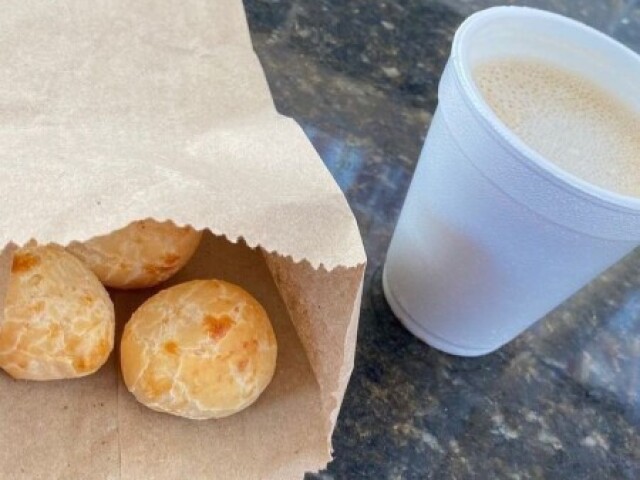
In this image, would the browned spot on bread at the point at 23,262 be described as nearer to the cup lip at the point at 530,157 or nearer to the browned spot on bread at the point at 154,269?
the browned spot on bread at the point at 154,269

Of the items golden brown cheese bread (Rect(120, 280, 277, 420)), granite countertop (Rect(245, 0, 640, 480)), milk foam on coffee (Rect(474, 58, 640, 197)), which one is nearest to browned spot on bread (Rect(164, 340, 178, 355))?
golden brown cheese bread (Rect(120, 280, 277, 420))

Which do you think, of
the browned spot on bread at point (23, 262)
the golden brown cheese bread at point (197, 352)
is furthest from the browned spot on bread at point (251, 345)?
the browned spot on bread at point (23, 262)

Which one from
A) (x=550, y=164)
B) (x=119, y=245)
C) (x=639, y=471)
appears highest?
(x=550, y=164)

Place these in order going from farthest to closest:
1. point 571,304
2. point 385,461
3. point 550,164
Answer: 1. point 571,304
2. point 385,461
3. point 550,164

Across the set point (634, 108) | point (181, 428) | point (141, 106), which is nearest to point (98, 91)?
point (141, 106)

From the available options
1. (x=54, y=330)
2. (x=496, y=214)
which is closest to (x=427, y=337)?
(x=496, y=214)

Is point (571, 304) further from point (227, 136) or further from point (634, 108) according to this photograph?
point (227, 136)
